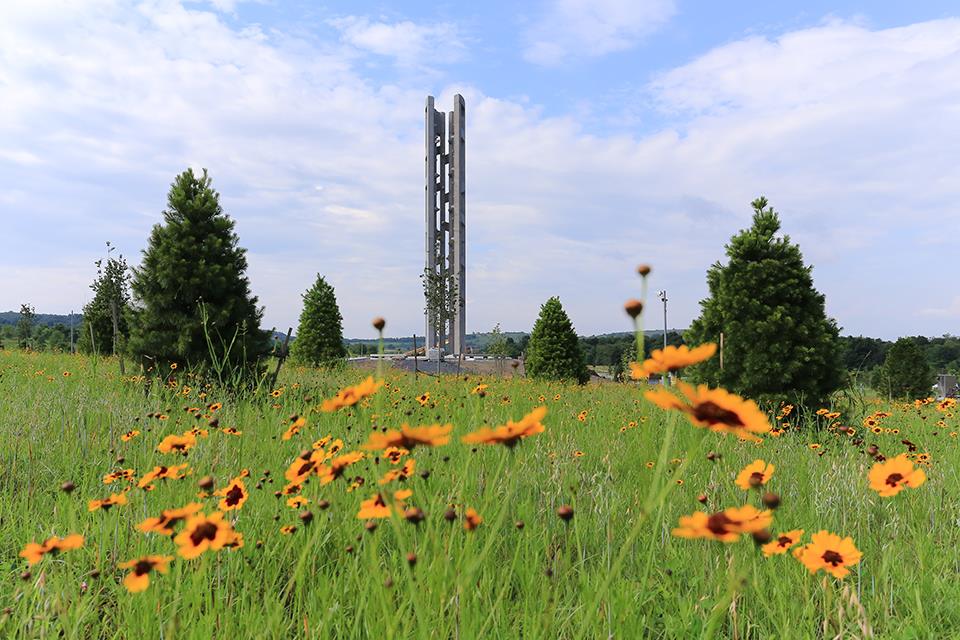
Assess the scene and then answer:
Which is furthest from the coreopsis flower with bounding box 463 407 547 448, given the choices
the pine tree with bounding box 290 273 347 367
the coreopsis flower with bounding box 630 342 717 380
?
the pine tree with bounding box 290 273 347 367

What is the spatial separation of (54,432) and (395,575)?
11.7 feet

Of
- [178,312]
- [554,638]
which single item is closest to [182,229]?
[178,312]

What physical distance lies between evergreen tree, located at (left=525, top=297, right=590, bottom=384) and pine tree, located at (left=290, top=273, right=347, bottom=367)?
274 inches

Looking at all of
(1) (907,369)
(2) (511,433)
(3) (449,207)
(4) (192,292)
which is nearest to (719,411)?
(2) (511,433)

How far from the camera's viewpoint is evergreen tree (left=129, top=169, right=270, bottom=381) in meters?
7.32

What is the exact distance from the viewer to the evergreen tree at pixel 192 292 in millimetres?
7324

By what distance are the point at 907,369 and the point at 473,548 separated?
2548 cm

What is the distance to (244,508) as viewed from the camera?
2604 millimetres

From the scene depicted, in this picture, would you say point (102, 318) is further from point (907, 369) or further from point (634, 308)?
point (907, 369)

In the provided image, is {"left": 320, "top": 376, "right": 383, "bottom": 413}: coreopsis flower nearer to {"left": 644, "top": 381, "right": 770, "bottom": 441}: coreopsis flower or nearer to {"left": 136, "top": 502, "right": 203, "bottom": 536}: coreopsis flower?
{"left": 136, "top": 502, "right": 203, "bottom": 536}: coreopsis flower

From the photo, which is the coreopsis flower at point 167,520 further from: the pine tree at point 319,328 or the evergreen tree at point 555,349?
the pine tree at point 319,328

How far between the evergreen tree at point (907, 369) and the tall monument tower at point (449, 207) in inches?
954

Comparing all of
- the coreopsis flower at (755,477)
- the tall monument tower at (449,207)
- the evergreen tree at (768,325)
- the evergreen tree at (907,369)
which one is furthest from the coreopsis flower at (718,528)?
the tall monument tower at (449,207)

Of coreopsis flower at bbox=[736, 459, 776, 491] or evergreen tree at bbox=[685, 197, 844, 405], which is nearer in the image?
coreopsis flower at bbox=[736, 459, 776, 491]
